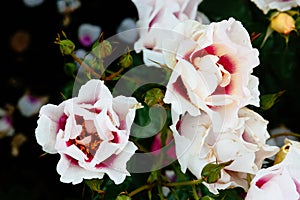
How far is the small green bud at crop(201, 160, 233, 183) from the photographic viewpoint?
80 centimetres

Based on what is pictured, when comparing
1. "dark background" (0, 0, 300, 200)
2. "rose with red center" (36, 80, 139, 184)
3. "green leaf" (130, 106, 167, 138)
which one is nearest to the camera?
"rose with red center" (36, 80, 139, 184)

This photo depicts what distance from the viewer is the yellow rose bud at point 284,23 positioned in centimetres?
95

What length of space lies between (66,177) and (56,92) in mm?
387

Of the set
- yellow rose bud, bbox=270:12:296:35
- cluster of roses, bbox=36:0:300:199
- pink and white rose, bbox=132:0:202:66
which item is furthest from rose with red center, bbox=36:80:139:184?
yellow rose bud, bbox=270:12:296:35

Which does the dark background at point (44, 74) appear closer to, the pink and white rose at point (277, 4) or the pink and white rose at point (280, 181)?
the pink and white rose at point (277, 4)

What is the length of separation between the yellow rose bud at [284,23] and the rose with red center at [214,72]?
16cm

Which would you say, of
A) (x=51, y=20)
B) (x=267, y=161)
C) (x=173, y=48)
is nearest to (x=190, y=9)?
(x=173, y=48)

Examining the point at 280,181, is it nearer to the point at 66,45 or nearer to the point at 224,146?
the point at 224,146

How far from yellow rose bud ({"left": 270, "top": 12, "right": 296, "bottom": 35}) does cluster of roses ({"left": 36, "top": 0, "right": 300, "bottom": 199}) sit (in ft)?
0.53

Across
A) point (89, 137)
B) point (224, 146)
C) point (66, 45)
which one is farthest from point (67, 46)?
point (224, 146)

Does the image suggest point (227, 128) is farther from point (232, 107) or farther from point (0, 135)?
point (0, 135)

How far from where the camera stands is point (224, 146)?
815 millimetres

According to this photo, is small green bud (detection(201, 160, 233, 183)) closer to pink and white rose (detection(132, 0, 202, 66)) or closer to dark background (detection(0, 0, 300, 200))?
pink and white rose (detection(132, 0, 202, 66))

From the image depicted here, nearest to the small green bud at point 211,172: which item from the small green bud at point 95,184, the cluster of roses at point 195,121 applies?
the cluster of roses at point 195,121
